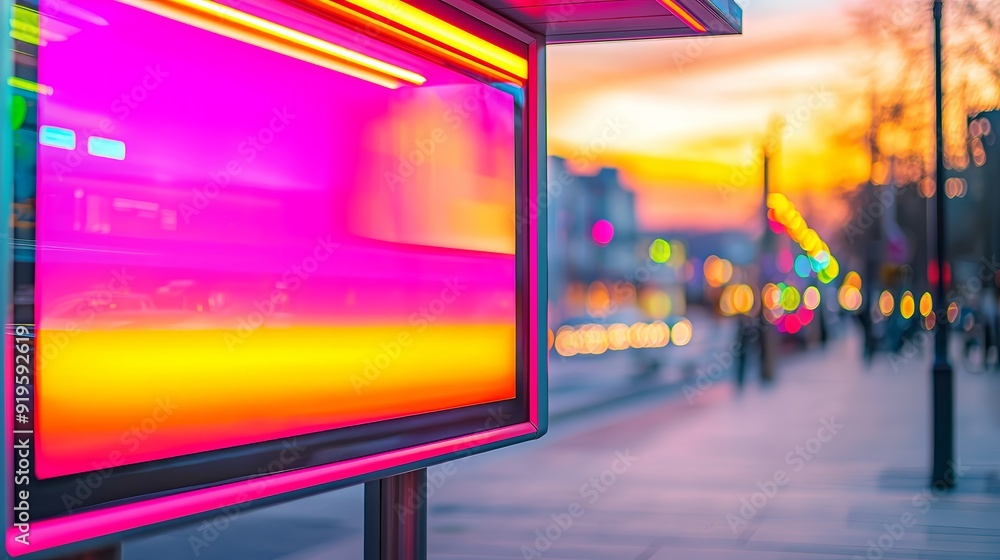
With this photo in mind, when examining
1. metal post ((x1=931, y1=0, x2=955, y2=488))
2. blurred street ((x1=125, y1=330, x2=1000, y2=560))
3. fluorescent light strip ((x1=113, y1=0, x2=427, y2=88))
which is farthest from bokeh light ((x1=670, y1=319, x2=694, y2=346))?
fluorescent light strip ((x1=113, y1=0, x2=427, y2=88))

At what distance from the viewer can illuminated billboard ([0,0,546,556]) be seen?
2.61 meters

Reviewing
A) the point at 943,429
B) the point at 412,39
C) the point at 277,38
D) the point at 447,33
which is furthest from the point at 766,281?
the point at 277,38

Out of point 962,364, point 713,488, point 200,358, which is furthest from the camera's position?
point 962,364

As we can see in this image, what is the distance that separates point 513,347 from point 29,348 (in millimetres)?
2387

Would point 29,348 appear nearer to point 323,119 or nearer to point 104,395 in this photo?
point 104,395

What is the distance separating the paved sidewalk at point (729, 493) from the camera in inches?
299

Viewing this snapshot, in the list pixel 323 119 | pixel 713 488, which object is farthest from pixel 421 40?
pixel 713 488

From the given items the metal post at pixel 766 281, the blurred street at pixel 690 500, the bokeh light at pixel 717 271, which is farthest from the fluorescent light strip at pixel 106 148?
the bokeh light at pixel 717 271

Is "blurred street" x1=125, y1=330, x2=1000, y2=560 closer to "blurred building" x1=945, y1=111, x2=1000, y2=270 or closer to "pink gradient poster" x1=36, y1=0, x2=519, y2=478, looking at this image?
"pink gradient poster" x1=36, y1=0, x2=519, y2=478

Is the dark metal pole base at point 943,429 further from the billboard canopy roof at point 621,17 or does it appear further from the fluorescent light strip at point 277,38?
the fluorescent light strip at point 277,38

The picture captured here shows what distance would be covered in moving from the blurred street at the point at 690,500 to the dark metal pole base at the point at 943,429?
0.56 ft

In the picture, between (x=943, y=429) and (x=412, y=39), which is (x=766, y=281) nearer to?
(x=943, y=429)

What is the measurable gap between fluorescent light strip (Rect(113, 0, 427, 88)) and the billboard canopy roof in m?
0.64

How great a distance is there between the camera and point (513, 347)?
4652 mm
